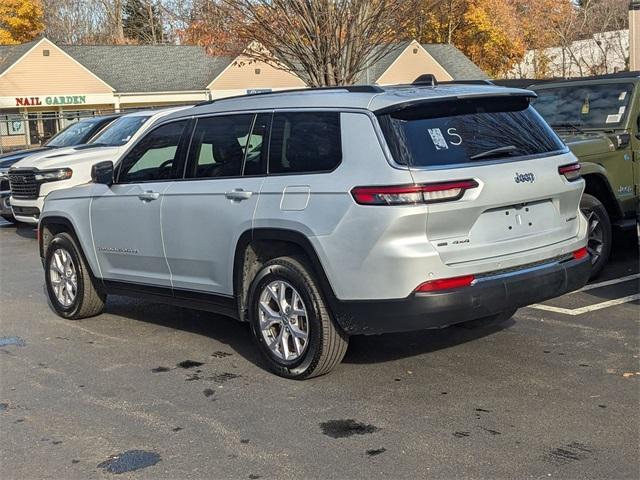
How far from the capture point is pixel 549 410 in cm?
474

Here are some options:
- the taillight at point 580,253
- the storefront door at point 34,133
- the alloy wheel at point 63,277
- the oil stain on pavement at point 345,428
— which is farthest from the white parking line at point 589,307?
the storefront door at point 34,133

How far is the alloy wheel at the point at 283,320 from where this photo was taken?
540 cm

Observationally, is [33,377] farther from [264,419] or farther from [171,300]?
[264,419]

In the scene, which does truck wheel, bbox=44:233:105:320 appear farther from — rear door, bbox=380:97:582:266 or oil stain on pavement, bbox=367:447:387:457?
oil stain on pavement, bbox=367:447:387:457

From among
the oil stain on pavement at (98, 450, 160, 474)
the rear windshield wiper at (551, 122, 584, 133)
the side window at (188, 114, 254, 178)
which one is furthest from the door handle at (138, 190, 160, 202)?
the rear windshield wiper at (551, 122, 584, 133)

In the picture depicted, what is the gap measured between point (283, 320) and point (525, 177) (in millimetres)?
1810

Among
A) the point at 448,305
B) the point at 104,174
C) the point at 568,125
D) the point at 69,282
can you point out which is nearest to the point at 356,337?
the point at 448,305

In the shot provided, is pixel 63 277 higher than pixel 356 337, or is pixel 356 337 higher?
pixel 63 277

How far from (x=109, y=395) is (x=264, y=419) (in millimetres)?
1190

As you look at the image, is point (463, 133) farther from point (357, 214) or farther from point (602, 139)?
point (602, 139)

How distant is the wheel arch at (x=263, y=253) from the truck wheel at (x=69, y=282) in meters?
2.06

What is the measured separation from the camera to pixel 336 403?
16.5ft

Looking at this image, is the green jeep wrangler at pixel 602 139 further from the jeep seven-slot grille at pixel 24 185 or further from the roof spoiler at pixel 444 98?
the jeep seven-slot grille at pixel 24 185

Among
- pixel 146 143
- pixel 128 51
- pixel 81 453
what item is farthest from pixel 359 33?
pixel 128 51
